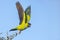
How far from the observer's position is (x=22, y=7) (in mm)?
2574

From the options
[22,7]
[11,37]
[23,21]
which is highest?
[22,7]

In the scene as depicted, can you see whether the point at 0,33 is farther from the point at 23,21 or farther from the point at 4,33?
the point at 23,21

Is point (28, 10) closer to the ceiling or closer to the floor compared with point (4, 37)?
closer to the ceiling

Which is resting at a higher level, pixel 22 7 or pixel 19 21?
pixel 22 7

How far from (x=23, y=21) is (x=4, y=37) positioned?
0.31m

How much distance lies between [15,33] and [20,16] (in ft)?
0.71

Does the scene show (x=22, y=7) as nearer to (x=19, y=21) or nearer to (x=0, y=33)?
(x=19, y=21)

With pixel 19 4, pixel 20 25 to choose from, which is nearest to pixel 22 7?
pixel 19 4

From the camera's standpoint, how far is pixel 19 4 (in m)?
2.56

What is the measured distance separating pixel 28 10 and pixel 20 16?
13cm

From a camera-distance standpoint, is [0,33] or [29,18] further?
[29,18]

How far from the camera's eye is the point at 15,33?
8.27 feet

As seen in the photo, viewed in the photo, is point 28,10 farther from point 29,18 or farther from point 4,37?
point 4,37

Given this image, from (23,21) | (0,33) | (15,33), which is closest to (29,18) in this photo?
(23,21)
